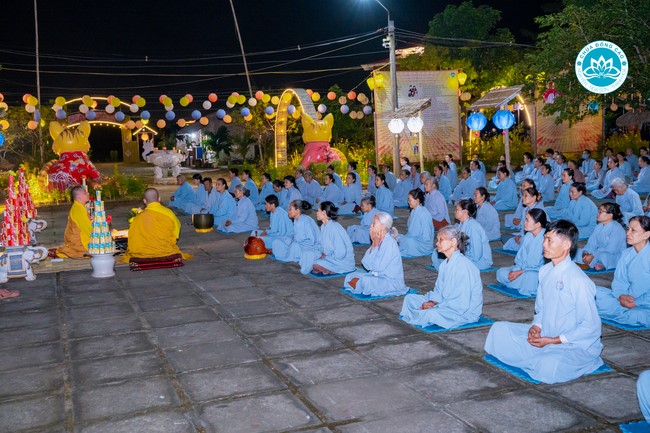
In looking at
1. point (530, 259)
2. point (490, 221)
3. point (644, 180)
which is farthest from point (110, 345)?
point (644, 180)

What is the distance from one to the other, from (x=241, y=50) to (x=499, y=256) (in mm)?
19350

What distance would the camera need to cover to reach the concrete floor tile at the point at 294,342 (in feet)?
19.8

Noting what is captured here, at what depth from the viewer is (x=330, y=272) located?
907 centimetres

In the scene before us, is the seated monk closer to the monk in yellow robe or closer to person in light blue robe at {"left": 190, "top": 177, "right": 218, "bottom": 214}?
the monk in yellow robe

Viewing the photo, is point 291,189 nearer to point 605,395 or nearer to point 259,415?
point 259,415

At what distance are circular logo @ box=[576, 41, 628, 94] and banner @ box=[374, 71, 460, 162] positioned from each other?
15.7 m

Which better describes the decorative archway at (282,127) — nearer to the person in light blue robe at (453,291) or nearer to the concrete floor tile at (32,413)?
the person in light blue robe at (453,291)

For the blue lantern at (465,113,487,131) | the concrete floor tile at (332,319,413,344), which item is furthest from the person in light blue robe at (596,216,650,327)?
the blue lantern at (465,113,487,131)

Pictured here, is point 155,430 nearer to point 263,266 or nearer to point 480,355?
point 480,355

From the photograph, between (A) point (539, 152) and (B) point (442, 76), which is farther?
(A) point (539, 152)

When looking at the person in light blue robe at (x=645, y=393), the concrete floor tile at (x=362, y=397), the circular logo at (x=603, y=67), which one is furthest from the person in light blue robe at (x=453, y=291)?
the circular logo at (x=603, y=67)

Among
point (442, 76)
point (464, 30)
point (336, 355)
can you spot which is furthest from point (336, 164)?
point (336, 355)

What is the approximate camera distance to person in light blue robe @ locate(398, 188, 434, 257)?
10.3 m

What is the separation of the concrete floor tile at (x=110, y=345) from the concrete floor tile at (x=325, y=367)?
1.47 metres
